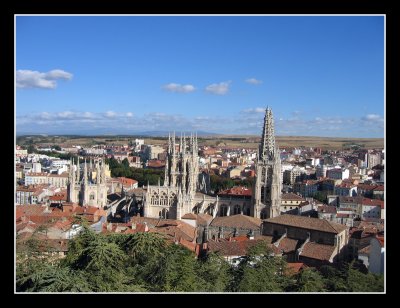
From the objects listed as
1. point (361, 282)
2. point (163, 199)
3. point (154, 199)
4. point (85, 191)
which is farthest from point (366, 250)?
point (85, 191)

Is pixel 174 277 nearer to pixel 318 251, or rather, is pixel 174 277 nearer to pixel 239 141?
pixel 318 251

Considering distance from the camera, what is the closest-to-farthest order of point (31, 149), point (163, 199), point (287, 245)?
point (287, 245) < point (163, 199) < point (31, 149)

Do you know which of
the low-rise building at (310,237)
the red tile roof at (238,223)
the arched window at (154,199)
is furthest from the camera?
the arched window at (154,199)

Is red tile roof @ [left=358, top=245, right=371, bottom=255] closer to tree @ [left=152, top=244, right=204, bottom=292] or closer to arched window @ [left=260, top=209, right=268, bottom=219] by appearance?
tree @ [left=152, top=244, right=204, bottom=292]

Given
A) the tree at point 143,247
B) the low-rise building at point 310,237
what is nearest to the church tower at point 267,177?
the low-rise building at point 310,237

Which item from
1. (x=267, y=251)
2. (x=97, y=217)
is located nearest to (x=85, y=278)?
(x=267, y=251)

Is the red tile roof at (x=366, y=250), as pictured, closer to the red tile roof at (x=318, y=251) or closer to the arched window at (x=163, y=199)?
the red tile roof at (x=318, y=251)
